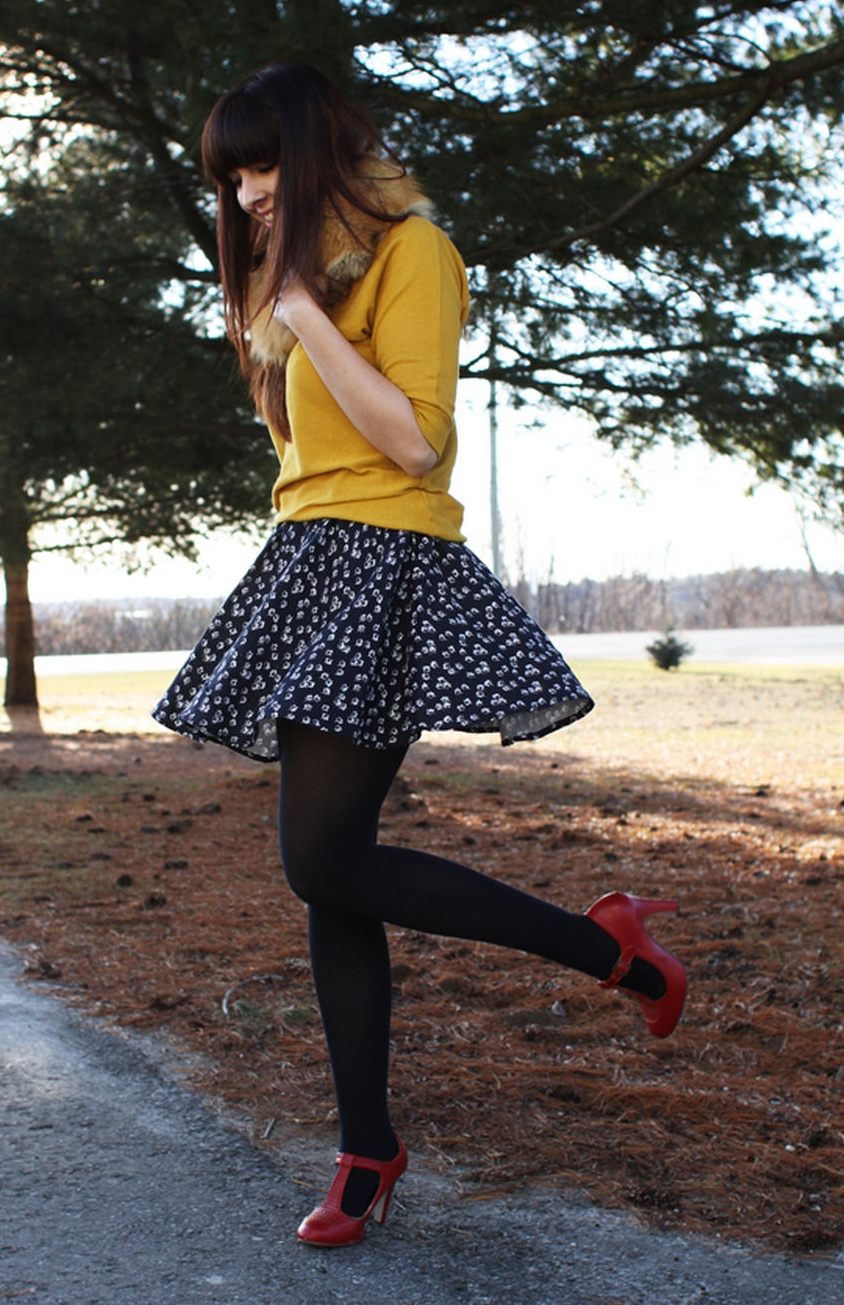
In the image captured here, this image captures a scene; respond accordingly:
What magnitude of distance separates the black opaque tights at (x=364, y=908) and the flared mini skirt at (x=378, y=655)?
0.08 metres

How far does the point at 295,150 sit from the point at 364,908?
3.96 ft

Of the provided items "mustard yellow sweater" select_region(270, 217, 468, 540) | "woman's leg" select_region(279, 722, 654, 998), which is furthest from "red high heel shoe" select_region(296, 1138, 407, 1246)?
"mustard yellow sweater" select_region(270, 217, 468, 540)

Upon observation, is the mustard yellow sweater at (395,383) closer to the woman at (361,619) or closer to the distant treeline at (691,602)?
the woman at (361,619)

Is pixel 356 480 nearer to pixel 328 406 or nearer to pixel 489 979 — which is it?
pixel 328 406

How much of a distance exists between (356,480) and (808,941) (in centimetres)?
260

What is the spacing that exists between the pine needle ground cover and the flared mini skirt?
2.73 ft

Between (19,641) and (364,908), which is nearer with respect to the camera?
(364,908)

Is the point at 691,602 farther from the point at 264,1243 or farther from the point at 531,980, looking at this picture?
the point at 264,1243

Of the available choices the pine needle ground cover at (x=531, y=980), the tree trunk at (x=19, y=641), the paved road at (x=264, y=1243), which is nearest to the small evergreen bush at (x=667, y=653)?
the tree trunk at (x=19, y=641)

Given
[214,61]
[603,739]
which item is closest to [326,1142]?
[214,61]

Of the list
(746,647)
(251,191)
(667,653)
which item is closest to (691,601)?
(746,647)

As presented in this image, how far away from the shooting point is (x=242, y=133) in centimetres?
209

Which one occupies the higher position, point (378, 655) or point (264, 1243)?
point (378, 655)

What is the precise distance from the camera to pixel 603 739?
1156 centimetres
